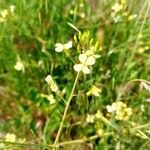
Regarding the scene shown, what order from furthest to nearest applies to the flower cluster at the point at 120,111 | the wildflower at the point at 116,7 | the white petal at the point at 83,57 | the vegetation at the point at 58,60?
the wildflower at the point at 116,7 → the vegetation at the point at 58,60 → the flower cluster at the point at 120,111 → the white petal at the point at 83,57

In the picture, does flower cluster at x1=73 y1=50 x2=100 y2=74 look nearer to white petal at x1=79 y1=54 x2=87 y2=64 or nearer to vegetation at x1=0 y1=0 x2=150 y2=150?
white petal at x1=79 y1=54 x2=87 y2=64

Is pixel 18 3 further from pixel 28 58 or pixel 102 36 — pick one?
pixel 102 36

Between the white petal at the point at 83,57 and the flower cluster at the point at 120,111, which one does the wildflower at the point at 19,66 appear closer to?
the flower cluster at the point at 120,111

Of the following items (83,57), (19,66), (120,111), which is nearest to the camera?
(83,57)

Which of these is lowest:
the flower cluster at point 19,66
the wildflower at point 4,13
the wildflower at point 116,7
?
the flower cluster at point 19,66

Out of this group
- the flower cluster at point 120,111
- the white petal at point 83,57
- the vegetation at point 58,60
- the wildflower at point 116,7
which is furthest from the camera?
the wildflower at point 116,7

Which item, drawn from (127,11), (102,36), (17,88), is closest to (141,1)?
(127,11)

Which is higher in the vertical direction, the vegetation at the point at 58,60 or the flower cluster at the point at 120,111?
the vegetation at the point at 58,60

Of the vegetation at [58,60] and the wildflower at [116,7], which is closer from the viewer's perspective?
the vegetation at [58,60]

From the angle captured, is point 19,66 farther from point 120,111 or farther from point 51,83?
point 51,83

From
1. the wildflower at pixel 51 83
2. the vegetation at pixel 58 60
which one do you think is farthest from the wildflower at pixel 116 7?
the wildflower at pixel 51 83

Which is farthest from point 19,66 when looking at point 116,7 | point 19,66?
point 116,7
